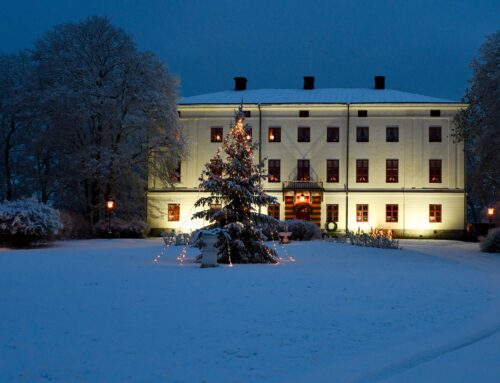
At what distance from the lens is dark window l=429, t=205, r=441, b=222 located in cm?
4141

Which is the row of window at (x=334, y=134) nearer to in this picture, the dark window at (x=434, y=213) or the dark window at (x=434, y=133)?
the dark window at (x=434, y=133)

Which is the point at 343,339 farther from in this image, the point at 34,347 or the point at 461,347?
the point at 34,347

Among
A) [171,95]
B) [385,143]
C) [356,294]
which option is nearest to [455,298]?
[356,294]

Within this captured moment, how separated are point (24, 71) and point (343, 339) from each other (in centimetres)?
3459

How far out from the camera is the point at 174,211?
4316cm

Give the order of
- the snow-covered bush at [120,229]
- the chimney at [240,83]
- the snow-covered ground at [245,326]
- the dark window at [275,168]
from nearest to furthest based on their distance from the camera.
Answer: the snow-covered ground at [245,326]
the snow-covered bush at [120,229]
the dark window at [275,168]
the chimney at [240,83]

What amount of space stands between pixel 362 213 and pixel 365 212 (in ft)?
0.69

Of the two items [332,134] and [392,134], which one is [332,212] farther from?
[392,134]

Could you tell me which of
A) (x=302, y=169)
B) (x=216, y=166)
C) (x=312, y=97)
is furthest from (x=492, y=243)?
(x=312, y=97)

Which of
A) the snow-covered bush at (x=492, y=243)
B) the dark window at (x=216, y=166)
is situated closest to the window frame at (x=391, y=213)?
the snow-covered bush at (x=492, y=243)

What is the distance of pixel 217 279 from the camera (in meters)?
13.9

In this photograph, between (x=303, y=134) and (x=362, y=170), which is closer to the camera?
(x=362, y=170)

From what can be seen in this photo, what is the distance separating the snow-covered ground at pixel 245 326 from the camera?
6621 mm

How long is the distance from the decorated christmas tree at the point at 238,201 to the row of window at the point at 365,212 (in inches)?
873
